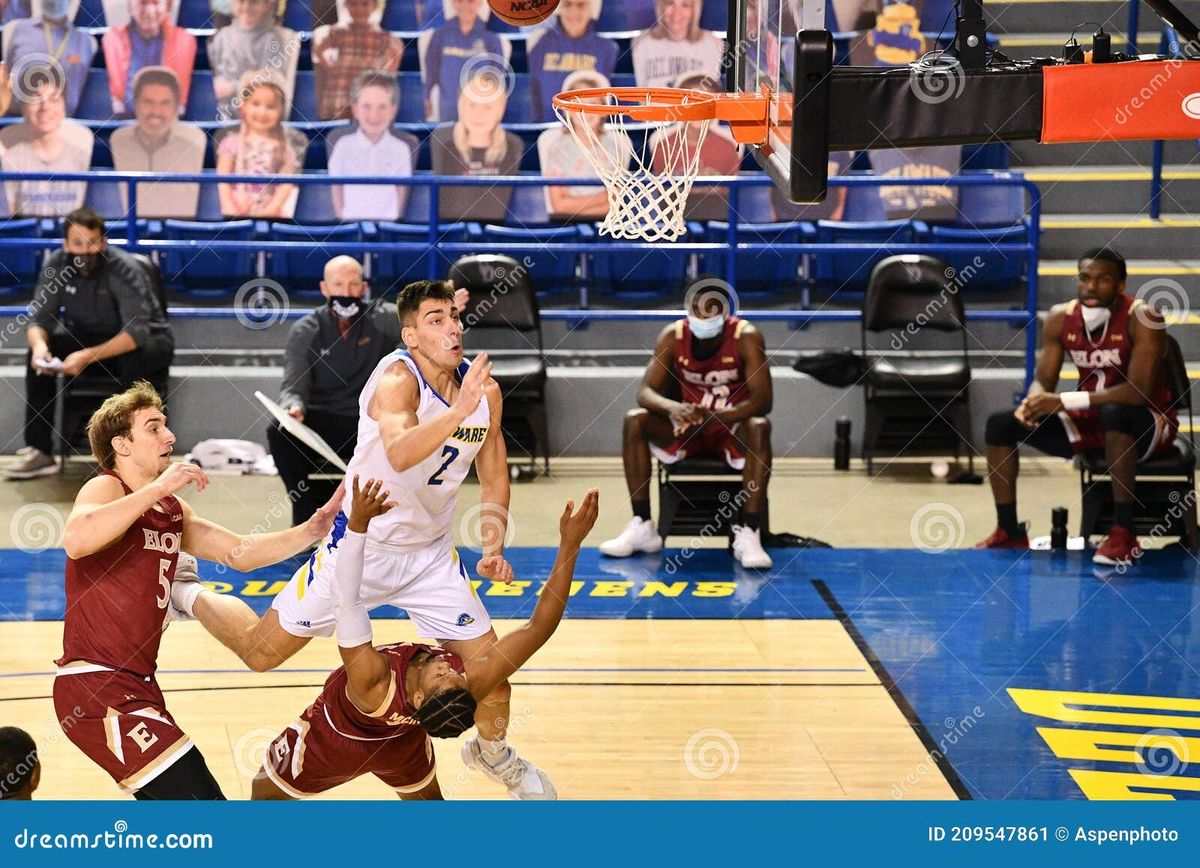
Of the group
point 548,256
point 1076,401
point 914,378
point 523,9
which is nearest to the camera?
point 523,9

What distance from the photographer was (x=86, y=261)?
873 cm

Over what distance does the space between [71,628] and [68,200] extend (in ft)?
23.2

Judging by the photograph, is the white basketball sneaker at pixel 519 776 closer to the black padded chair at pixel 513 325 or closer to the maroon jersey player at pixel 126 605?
the maroon jersey player at pixel 126 605

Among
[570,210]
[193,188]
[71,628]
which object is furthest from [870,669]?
[193,188]

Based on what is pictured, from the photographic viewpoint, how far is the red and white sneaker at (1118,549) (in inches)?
305

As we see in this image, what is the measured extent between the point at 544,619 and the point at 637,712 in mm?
1619

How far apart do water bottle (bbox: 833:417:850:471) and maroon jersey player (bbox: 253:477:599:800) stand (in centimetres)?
562

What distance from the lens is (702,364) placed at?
8102 mm

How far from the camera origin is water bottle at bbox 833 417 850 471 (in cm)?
977

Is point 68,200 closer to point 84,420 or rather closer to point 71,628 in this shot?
point 84,420

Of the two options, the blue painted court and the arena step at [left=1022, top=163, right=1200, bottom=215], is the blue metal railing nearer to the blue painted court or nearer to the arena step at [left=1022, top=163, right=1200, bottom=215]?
the arena step at [left=1022, top=163, right=1200, bottom=215]
